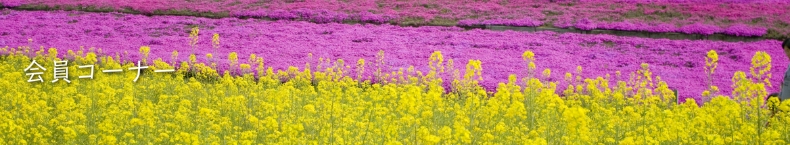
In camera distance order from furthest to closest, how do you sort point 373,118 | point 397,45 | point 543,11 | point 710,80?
point 543,11, point 397,45, point 710,80, point 373,118

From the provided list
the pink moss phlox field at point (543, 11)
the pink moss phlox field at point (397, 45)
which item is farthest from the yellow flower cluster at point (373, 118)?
the pink moss phlox field at point (543, 11)

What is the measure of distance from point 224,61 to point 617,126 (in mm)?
7959

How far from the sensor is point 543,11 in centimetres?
2164

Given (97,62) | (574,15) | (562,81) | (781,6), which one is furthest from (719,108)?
(781,6)

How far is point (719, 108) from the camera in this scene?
9039 mm

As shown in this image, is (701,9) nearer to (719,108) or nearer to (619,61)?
(619,61)

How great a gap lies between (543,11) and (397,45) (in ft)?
17.9

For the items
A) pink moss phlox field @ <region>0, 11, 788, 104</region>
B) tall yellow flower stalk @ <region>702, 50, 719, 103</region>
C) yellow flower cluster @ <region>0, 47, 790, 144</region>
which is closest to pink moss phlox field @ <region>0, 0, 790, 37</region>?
pink moss phlox field @ <region>0, 11, 788, 104</region>

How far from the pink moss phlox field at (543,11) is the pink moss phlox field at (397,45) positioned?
1056mm

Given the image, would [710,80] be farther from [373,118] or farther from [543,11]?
[543,11]

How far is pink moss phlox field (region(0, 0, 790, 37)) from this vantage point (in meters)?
19.5

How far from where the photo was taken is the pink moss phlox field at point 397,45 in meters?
14.9

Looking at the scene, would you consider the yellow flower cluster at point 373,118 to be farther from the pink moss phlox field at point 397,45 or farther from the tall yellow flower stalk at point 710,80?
the pink moss phlox field at point 397,45

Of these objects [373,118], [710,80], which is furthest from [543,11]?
[373,118]
